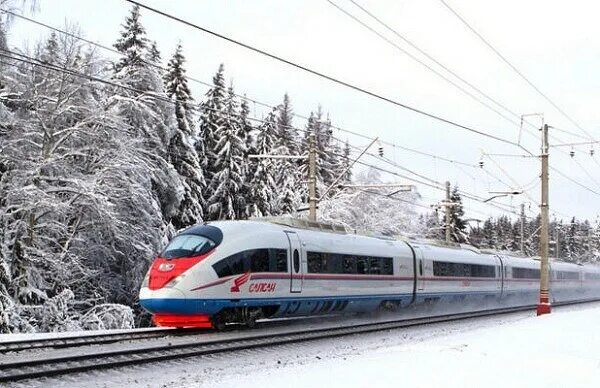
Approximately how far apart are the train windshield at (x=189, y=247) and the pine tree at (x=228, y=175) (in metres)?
25.1

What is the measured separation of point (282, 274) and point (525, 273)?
1058 inches

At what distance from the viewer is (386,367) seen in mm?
10227

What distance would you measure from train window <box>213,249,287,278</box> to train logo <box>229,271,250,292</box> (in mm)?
119

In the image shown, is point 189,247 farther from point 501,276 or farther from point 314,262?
point 501,276

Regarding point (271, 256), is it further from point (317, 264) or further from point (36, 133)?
point (36, 133)

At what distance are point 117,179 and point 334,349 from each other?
15763 mm

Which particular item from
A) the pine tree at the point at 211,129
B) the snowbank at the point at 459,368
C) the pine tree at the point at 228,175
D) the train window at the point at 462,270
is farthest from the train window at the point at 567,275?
the snowbank at the point at 459,368

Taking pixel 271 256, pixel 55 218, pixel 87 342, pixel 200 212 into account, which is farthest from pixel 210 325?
pixel 200 212

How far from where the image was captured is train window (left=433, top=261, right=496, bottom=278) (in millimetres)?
28023

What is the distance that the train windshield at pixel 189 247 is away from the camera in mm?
15945

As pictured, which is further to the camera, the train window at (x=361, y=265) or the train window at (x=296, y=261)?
the train window at (x=361, y=265)

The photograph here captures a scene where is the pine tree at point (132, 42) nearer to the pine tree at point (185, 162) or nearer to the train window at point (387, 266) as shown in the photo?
the pine tree at point (185, 162)

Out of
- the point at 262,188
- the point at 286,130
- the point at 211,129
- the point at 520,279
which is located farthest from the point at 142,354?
the point at 286,130

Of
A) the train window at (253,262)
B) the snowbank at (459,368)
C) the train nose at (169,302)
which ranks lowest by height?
the snowbank at (459,368)
